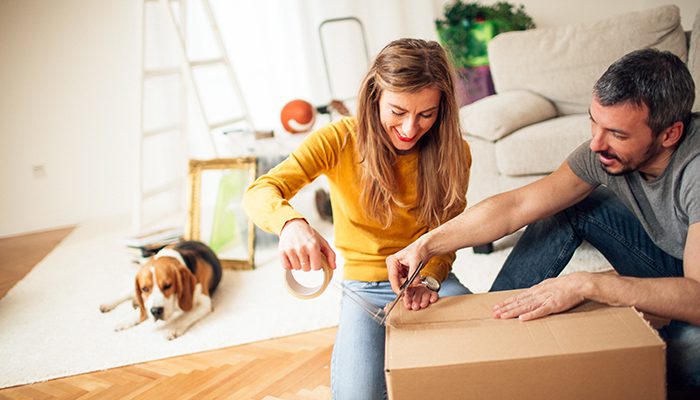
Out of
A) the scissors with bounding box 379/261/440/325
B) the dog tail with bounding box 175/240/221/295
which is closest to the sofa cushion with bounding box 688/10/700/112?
the scissors with bounding box 379/261/440/325

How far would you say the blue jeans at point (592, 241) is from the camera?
1.43 meters

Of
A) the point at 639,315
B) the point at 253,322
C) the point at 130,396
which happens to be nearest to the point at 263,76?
the point at 253,322

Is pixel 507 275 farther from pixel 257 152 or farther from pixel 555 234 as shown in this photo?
pixel 257 152

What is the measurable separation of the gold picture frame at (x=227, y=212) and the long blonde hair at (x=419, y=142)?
1452 mm

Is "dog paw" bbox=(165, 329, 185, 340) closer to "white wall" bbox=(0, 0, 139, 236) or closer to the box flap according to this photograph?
the box flap

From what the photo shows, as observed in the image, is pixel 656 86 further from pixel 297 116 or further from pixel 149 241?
pixel 149 241

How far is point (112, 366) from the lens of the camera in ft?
6.44

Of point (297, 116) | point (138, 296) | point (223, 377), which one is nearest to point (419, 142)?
point (223, 377)

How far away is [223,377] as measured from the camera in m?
1.78

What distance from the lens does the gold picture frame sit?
2.84 metres

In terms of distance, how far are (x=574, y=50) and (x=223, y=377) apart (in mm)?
2085

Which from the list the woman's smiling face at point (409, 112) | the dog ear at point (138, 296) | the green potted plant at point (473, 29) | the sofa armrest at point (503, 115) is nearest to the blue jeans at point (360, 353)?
the woman's smiling face at point (409, 112)

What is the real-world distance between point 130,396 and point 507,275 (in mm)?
1145

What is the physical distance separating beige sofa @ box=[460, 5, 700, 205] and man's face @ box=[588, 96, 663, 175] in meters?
1.07
